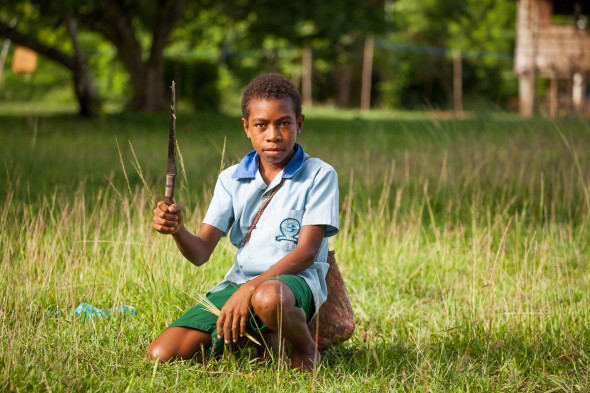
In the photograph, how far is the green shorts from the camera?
3.32 meters

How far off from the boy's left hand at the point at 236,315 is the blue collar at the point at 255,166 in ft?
1.65

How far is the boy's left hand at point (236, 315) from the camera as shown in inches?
126

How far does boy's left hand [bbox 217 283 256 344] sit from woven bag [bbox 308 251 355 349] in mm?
469

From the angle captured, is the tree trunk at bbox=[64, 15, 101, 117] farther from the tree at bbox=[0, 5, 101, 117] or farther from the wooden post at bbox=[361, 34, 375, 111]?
the wooden post at bbox=[361, 34, 375, 111]

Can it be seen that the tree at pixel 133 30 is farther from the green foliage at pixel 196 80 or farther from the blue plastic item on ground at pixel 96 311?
the blue plastic item on ground at pixel 96 311

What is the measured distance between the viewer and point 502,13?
1499 inches

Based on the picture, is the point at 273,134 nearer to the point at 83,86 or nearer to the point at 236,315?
the point at 236,315

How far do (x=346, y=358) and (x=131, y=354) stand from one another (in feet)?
2.90

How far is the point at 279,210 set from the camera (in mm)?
3523

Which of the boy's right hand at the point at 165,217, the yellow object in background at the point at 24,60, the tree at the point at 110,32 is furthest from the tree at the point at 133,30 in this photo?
the boy's right hand at the point at 165,217

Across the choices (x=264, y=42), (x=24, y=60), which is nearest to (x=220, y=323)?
(x=264, y=42)

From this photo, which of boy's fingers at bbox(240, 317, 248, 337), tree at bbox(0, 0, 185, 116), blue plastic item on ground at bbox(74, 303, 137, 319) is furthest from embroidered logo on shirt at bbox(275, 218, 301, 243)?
tree at bbox(0, 0, 185, 116)

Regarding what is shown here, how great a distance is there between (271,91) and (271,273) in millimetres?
688

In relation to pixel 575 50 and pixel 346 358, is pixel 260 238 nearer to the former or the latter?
pixel 346 358
